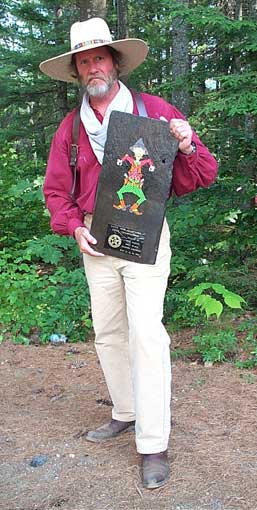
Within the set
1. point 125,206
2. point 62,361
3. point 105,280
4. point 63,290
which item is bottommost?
point 62,361

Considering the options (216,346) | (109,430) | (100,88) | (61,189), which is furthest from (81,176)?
(216,346)

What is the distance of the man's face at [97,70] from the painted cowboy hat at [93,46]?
61 mm

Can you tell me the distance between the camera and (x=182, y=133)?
2.54m

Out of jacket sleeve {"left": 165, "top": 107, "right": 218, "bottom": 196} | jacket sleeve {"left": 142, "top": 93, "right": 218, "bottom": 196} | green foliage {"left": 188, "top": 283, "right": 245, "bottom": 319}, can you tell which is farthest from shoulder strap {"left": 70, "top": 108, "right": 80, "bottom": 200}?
green foliage {"left": 188, "top": 283, "right": 245, "bottom": 319}

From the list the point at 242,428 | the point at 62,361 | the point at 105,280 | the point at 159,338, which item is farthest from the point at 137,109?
the point at 62,361

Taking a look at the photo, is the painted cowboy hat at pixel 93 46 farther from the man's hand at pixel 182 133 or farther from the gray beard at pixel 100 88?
the man's hand at pixel 182 133

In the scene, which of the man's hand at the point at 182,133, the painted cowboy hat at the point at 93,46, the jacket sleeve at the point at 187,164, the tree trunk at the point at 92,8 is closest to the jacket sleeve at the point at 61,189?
the painted cowboy hat at the point at 93,46

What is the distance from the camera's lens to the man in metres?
2.72

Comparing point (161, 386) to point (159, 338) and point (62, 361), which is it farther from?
point (62, 361)

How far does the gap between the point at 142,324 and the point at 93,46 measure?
55.9 inches

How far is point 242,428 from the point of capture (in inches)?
132

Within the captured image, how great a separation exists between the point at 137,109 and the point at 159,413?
160cm

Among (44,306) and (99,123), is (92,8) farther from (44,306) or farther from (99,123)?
(99,123)

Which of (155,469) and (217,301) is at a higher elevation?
(217,301)
